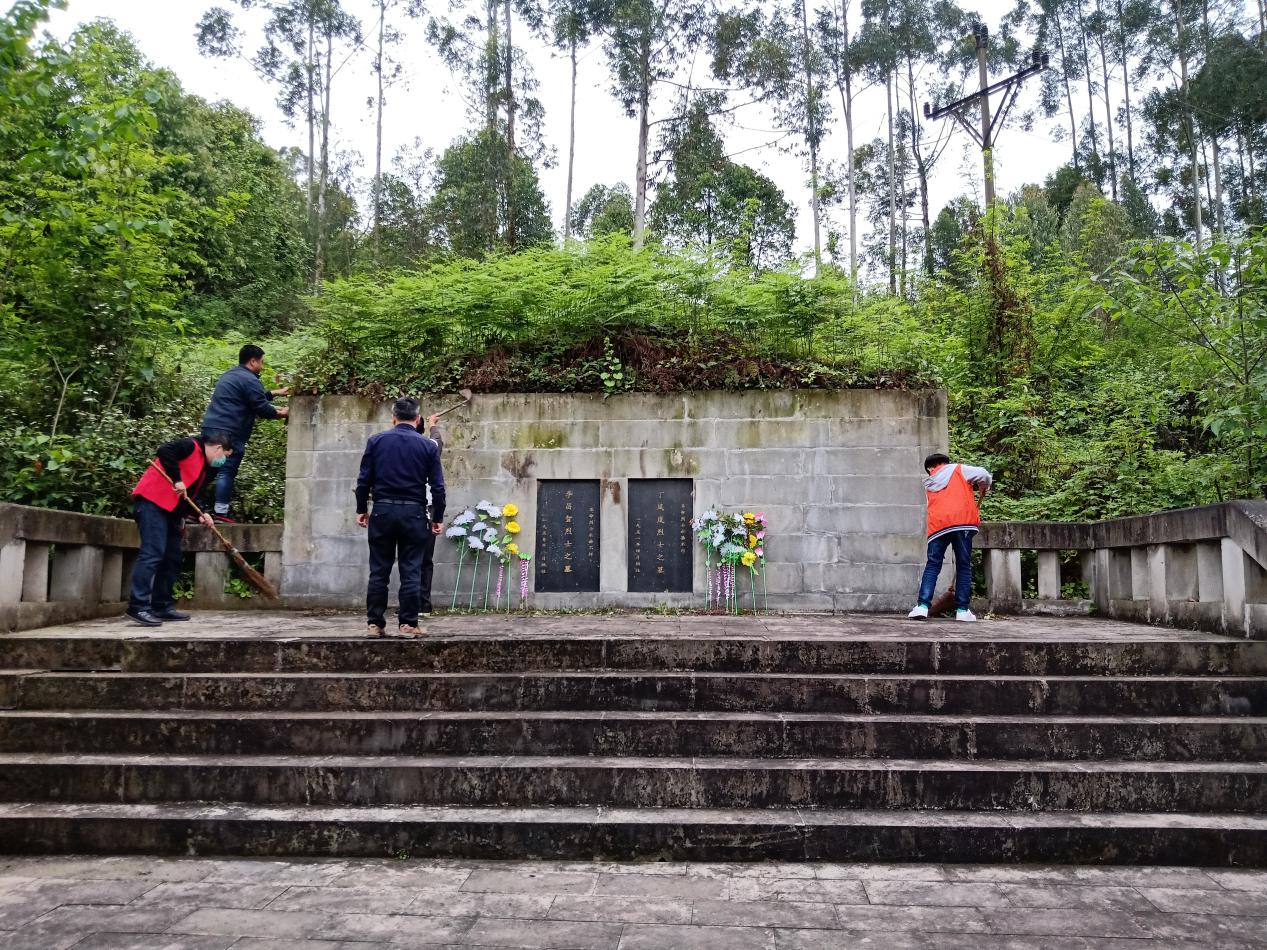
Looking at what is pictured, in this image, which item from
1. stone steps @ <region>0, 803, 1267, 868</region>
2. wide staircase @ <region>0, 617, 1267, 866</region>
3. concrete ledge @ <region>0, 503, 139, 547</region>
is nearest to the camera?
stone steps @ <region>0, 803, 1267, 868</region>

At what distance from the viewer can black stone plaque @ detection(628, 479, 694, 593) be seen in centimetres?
895

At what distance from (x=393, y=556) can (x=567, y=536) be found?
2941mm

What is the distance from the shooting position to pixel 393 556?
20.8ft

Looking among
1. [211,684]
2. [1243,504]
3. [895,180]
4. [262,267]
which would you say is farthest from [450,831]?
[895,180]

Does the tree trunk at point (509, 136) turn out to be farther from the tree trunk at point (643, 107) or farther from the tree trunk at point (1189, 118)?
the tree trunk at point (1189, 118)

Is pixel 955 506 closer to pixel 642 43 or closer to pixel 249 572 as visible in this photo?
pixel 249 572

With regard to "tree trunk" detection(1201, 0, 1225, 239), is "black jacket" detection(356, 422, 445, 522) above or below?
below

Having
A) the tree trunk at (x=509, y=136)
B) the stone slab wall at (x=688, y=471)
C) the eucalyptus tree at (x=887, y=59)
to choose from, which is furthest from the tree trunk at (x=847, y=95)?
the stone slab wall at (x=688, y=471)

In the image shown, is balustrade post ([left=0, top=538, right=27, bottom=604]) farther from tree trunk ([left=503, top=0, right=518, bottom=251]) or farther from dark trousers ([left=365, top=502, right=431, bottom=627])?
tree trunk ([left=503, top=0, right=518, bottom=251])

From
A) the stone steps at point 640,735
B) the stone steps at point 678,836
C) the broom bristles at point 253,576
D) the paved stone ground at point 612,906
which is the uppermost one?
the broom bristles at point 253,576

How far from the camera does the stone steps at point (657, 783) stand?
453 centimetres

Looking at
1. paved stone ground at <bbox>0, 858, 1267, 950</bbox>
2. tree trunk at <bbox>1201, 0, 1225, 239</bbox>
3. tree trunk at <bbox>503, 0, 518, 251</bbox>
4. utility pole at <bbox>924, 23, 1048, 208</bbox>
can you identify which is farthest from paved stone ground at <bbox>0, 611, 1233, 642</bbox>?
tree trunk at <bbox>1201, 0, 1225, 239</bbox>

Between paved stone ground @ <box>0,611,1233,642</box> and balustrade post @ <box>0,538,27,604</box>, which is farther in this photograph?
balustrade post @ <box>0,538,27,604</box>

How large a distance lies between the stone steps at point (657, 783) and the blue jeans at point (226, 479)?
14.0ft
